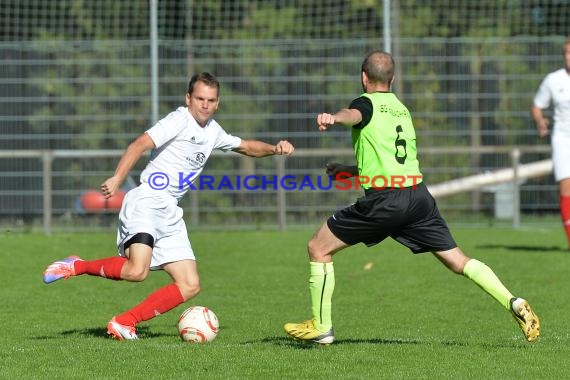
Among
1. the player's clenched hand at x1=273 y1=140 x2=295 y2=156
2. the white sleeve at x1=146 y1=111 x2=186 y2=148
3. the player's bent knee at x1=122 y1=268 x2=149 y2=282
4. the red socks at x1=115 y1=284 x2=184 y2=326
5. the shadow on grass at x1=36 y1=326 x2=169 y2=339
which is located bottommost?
the shadow on grass at x1=36 y1=326 x2=169 y2=339

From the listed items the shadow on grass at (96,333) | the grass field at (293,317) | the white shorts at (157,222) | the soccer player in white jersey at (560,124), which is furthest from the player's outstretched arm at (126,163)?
the soccer player in white jersey at (560,124)

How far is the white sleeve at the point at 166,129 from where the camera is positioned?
28.0 feet

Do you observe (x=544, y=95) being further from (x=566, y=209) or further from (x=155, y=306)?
(x=155, y=306)

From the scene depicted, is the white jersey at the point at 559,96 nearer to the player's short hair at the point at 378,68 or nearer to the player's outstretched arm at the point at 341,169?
the player's outstretched arm at the point at 341,169

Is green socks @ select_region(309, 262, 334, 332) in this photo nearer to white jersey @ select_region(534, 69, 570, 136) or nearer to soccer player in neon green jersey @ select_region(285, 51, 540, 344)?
soccer player in neon green jersey @ select_region(285, 51, 540, 344)

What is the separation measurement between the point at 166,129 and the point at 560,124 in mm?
6526

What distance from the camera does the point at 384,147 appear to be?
782 centimetres

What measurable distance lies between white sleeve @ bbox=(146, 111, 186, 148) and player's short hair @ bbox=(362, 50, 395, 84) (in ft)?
4.94

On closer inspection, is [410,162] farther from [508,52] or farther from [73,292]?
[508,52]

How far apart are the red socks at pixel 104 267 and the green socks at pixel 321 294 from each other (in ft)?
4.83

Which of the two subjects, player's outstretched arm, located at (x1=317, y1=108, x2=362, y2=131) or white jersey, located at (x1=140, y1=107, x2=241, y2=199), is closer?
player's outstretched arm, located at (x1=317, y1=108, x2=362, y2=131)

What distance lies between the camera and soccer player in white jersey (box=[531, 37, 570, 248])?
13.6m

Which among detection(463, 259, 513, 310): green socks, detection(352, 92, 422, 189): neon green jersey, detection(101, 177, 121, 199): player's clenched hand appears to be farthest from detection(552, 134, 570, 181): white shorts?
detection(101, 177, 121, 199): player's clenched hand

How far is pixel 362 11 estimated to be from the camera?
63.8 ft
